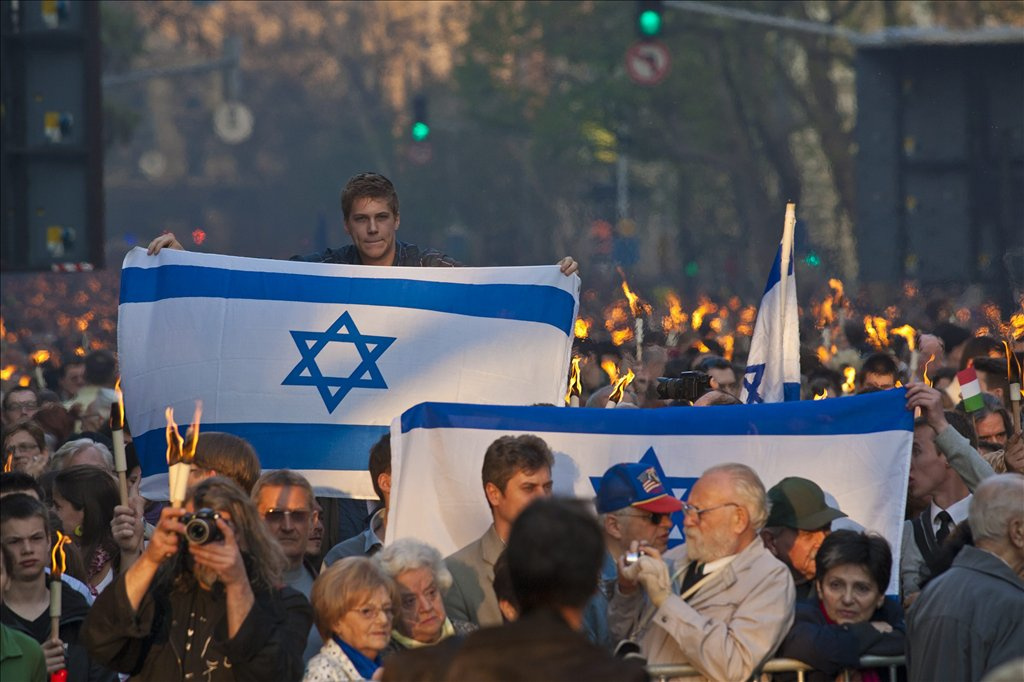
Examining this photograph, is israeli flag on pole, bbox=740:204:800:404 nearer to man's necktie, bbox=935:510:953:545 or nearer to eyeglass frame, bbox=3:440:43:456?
man's necktie, bbox=935:510:953:545

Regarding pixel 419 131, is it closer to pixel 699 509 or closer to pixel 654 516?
pixel 654 516

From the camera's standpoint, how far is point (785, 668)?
23.8 ft

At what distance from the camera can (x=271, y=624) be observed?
6.89 meters

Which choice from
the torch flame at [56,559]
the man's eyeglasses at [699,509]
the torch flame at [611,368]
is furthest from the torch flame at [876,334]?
the torch flame at [56,559]

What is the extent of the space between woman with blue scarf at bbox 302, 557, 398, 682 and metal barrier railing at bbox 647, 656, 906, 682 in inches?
34.4

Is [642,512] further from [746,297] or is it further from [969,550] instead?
[746,297]

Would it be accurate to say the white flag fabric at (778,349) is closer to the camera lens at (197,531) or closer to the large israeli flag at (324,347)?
the large israeli flag at (324,347)

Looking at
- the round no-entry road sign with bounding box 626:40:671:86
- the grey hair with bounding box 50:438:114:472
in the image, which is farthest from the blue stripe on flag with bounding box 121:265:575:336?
the round no-entry road sign with bounding box 626:40:671:86

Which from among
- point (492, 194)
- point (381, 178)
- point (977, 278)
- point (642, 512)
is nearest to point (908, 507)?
point (642, 512)

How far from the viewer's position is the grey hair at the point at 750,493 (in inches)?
286

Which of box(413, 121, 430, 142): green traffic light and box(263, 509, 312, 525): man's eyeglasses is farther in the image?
box(413, 121, 430, 142): green traffic light

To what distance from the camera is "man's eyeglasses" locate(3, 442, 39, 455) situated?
11.0m

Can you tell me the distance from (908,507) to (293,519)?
262cm

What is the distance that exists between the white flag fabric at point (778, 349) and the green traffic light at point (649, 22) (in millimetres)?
14590
